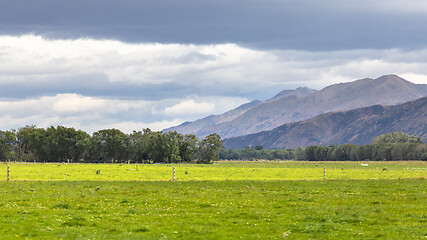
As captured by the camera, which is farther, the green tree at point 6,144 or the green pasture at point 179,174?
the green tree at point 6,144

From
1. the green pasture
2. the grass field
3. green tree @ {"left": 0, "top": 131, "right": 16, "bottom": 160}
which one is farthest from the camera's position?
green tree @ {"left": 0, "top": 131, "right": 16, "bottom": 160}

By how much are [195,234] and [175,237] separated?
1189 millimetres

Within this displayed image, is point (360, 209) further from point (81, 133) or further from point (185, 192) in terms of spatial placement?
point (81, 133)

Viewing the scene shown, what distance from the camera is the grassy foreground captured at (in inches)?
948

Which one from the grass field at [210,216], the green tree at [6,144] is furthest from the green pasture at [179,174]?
the green tree at [6,144]

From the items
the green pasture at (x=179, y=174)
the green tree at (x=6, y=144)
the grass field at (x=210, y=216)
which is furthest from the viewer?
the green tree at (x=6, y=144)

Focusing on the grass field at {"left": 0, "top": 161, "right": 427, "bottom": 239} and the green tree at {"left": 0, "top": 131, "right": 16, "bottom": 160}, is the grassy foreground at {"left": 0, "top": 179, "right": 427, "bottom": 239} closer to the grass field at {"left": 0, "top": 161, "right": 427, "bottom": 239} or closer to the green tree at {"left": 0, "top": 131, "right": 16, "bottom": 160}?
the grass field at {"left": 0, "top": 161, "right": 427, "bottom": 239}

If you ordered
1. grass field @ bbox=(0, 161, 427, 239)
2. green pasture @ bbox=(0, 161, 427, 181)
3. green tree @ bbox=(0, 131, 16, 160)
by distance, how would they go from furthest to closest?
1. green tree @ bbox=(0, 131, 16, 160)
2. green pasture @ bbox=(0, 161, 427, 181)
3. grass field @ bbox=(0, 161, 427, 239)

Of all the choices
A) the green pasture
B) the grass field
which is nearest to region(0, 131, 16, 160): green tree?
the green pasture

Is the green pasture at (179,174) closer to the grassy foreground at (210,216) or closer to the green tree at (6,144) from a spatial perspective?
the grassy foreground at (210,216)

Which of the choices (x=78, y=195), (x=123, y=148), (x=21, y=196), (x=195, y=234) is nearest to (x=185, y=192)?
(x=78, y=195)

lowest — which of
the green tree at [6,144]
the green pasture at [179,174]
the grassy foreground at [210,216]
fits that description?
the grassy foreground at [210,216]

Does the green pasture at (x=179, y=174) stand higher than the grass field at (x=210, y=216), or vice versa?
the green pasture at (x=179, y=174)

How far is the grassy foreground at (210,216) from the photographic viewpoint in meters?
24.1
